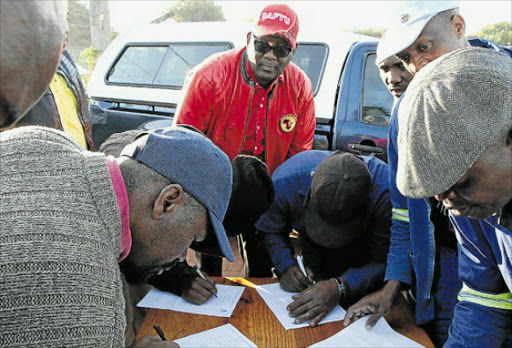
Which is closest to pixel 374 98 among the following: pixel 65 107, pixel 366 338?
pixel 366 338

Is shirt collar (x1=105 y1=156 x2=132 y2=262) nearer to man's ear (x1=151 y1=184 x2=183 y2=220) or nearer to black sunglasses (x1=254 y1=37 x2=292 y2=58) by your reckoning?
man's ear (x1=151 y1=184 x2=183 y2=220)

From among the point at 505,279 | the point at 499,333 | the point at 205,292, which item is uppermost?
the point at 505,279

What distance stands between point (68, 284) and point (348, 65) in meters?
3.00

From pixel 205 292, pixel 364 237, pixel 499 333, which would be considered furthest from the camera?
pixel 364 237

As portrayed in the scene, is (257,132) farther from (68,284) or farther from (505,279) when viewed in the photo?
(68,284)

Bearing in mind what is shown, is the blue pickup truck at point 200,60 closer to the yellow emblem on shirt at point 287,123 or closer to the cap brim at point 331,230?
the yellow emblem on shirt at point 287,123

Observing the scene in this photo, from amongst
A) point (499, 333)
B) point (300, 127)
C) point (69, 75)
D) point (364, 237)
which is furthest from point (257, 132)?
point (499, 333)

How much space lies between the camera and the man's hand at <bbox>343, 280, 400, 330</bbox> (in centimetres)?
162

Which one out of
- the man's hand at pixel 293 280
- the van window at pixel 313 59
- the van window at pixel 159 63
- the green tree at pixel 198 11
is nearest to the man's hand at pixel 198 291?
the man's hand at pixel 293 280

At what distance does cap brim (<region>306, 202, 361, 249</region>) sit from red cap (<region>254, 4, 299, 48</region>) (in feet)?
3.23

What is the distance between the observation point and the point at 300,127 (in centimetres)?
258

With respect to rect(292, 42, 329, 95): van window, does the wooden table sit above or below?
below

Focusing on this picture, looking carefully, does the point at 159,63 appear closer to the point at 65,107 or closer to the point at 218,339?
the point at 65,107

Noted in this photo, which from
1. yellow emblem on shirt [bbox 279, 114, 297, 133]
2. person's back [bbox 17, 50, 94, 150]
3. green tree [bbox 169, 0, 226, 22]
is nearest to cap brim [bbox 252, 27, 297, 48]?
yellow emblem on shirt [bbox 279, 114, 297, 133]
